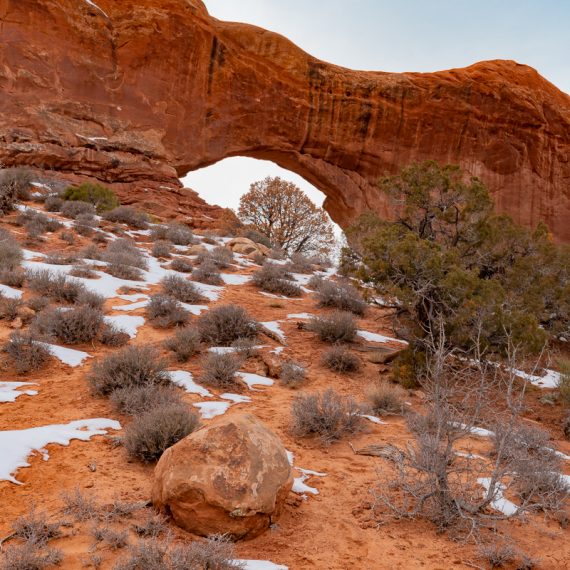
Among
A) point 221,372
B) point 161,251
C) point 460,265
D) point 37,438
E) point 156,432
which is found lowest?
point 37,438

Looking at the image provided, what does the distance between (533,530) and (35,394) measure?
4298mm

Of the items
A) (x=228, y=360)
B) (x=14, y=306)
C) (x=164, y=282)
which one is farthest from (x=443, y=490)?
(x=164, y=282)

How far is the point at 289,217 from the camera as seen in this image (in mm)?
22453

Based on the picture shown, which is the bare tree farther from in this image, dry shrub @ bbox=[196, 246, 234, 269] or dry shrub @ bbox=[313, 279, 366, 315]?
dry shrub @ bbox=[313, 279, 366, 315]

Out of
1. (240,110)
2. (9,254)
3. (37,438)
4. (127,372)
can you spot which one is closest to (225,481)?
(37,438)

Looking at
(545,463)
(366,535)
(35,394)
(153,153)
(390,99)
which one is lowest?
(35,394)

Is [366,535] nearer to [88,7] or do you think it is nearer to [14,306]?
[14,306]

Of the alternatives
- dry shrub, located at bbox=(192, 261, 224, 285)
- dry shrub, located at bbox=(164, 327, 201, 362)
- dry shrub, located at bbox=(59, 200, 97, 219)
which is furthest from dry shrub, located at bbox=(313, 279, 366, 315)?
dry shrub, located at bbox=(59, 200, 97, 219)

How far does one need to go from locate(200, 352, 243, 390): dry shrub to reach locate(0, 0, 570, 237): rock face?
1412 centimetres

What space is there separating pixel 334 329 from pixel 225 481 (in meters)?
4.77

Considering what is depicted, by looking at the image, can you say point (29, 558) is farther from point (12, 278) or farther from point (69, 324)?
point (12, 278)

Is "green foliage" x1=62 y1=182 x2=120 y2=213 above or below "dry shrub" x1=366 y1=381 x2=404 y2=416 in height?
above

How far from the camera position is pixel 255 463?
2855 mm

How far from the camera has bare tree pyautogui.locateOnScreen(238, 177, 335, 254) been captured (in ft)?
73.5
